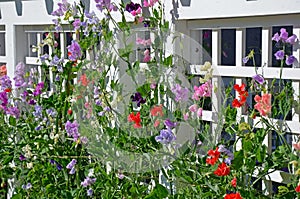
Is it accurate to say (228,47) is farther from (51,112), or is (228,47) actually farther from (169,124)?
(51,112)

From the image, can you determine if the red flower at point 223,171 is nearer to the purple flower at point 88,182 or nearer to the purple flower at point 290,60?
the purple flower at point 290,60

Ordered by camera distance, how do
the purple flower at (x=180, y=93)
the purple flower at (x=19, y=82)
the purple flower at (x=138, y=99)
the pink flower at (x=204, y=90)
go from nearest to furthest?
the pink flower at (x=204, y=90), the purple flower at (x=180, y=93), the purple flower at (x=138, y=99), the purple flower at (x=19, y=82)

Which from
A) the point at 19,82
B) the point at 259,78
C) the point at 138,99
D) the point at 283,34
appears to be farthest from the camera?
the point at 19,82

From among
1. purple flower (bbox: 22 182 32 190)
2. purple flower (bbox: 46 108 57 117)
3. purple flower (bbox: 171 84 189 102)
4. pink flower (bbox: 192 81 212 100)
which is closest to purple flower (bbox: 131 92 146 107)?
purple flower (bbox: 171 84 189 102)

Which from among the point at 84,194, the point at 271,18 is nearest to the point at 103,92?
the point at 84,194

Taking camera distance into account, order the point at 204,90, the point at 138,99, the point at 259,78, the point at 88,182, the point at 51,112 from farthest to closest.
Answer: the point at 51,112, the point at 88,182, the point at 138,99, the point at 204,90, the point at 259,78

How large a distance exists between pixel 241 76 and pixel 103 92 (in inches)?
29.1

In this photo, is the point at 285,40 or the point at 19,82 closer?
the point at 285,40

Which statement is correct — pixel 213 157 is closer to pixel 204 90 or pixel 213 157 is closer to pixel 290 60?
pixel 204 90

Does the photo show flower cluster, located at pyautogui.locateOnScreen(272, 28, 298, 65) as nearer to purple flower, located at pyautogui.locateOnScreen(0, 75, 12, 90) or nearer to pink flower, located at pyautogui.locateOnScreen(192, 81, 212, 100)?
pink flower, located at pyautogui.locateOnScreen(192, 81, 212, 100)

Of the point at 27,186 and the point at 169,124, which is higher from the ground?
the point at 169,124

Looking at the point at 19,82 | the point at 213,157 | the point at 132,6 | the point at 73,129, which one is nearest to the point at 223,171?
the point at 213,157

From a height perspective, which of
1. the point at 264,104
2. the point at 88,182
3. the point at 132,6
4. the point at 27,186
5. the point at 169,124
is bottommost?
the point at 27,186

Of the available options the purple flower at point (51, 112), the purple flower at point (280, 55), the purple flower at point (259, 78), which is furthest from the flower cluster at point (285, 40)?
the purple flower at point (51, 112)
